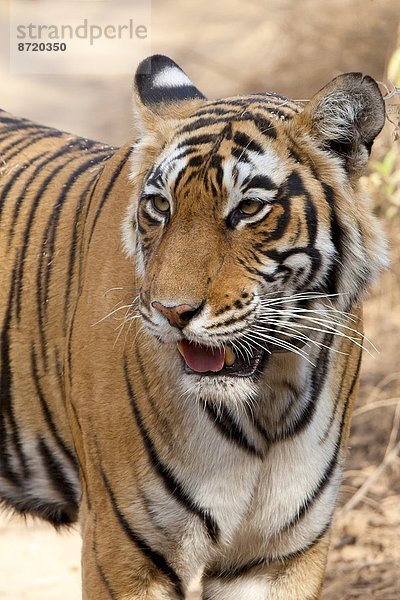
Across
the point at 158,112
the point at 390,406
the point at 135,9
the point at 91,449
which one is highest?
the point at 135,9

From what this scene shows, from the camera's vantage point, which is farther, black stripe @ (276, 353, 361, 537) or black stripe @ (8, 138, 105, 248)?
black stripe @ (8, 138, 105, 248)

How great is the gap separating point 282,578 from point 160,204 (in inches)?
42.0

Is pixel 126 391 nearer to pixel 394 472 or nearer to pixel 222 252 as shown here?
pixel 222 252

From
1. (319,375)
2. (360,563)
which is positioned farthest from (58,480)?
(360,563)

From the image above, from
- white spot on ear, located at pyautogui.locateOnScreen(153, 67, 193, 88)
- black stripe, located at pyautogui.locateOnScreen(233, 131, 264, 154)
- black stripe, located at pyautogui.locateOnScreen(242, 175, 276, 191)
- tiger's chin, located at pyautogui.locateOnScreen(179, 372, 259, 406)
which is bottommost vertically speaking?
tiger's chin, located at pyautogui.locateOnScreen(179, 372, 259, 406)

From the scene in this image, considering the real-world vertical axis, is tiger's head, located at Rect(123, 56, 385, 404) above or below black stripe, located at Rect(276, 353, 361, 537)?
above

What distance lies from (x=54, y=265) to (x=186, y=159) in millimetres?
832

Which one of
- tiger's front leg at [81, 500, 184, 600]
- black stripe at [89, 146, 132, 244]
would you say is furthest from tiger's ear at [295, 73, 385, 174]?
tiger's front leg at [81, 500, 184, 600]

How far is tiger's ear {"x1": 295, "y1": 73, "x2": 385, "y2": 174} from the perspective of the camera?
7.88ft

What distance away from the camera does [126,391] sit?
276 centimetres

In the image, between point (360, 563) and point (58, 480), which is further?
point (360, 563)

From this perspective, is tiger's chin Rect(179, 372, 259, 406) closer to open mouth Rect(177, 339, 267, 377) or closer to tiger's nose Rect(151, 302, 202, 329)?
open mouth Rect(177, 339, 267, 377)

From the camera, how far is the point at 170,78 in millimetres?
2953

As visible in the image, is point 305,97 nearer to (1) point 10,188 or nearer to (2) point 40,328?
(1) point 10,188
